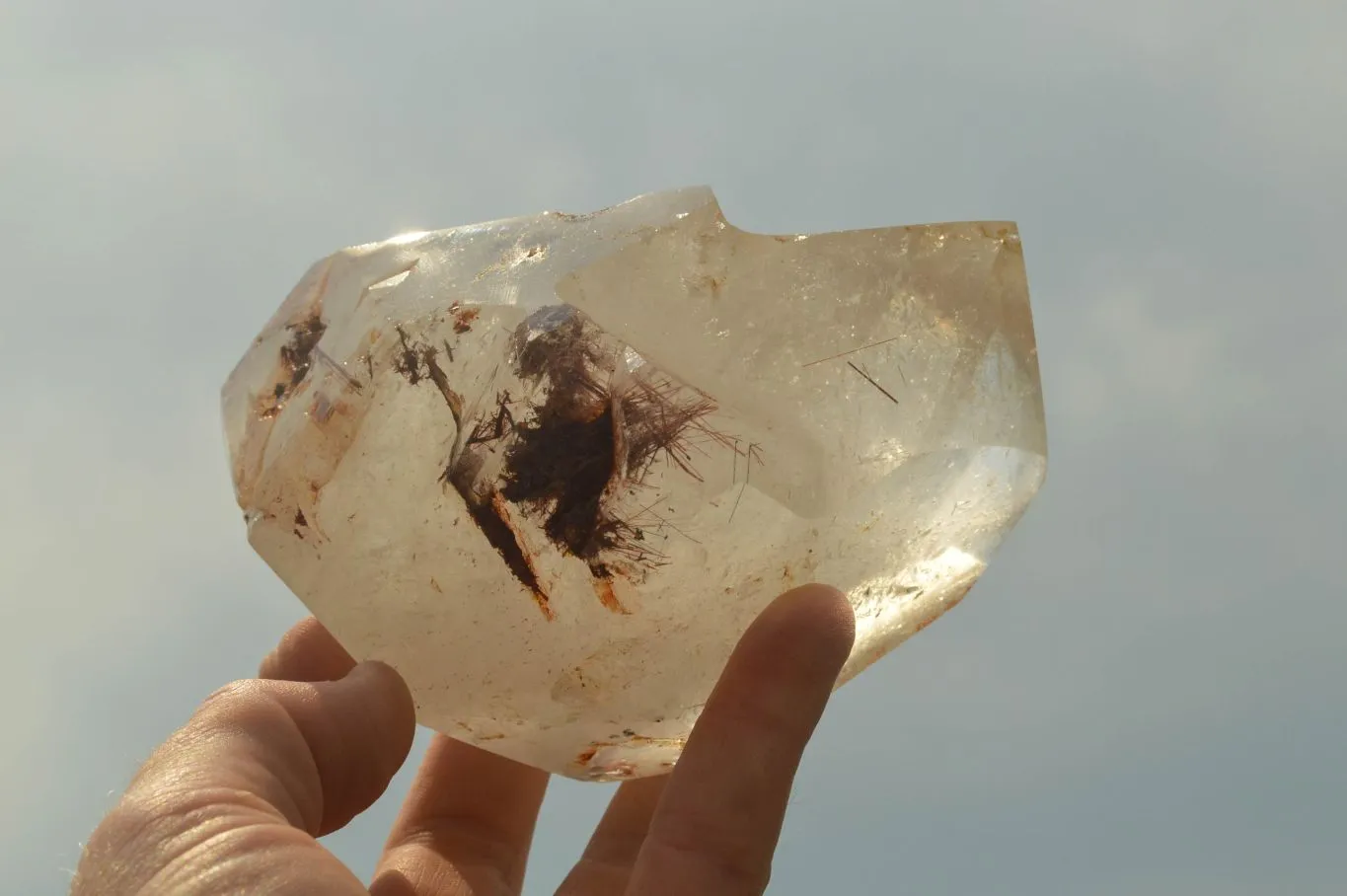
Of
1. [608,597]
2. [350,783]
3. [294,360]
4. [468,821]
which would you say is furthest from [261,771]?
[468,821]

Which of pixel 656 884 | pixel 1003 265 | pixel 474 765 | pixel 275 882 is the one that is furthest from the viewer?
pixel 474 765

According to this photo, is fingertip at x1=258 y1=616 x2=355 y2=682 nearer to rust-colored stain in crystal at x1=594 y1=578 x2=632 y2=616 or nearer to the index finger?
rust-colored stain in crystal at x1=594 y1=578 x2=632 y2=616

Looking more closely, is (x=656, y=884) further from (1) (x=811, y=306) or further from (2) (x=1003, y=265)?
(2) (x=1003, y=265)

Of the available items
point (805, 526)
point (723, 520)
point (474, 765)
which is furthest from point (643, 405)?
point (474, 765)

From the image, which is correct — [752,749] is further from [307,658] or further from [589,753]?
[307,658]

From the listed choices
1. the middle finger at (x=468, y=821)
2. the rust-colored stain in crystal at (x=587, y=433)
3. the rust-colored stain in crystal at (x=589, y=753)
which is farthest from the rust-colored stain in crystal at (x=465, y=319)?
the middle finger at (x=468, y=821)
